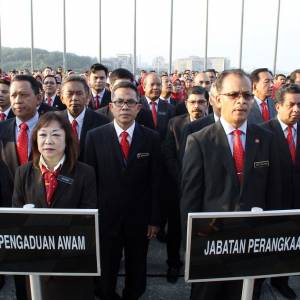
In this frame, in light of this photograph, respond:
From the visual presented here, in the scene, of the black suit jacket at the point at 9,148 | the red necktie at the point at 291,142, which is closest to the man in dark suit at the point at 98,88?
the black suit jacket at the point at 9,148

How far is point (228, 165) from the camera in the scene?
8.29 feet

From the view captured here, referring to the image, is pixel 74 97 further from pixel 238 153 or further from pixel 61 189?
pixel 238 153

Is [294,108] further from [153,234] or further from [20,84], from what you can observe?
[20,84]

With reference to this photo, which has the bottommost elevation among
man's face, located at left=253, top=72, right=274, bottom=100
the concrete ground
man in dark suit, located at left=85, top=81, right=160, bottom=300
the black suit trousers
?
the concrete ground

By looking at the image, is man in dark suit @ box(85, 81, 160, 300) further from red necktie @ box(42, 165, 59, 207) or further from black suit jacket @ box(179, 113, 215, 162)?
red necktie @ box(42, 165, 59, 207)

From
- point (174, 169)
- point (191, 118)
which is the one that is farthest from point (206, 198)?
point (191, 118)

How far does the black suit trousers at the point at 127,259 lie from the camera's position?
325 centimetres

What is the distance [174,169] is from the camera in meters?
4.07

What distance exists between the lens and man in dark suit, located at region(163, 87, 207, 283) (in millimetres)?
4098

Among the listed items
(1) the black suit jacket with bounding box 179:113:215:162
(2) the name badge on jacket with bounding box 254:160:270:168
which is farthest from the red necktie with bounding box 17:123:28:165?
(2) the name badge on jacket with bounding box 254:160:270:168

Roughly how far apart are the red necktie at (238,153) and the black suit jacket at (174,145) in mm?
1481

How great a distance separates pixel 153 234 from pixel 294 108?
180 cm

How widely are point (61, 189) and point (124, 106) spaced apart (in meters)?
1.00

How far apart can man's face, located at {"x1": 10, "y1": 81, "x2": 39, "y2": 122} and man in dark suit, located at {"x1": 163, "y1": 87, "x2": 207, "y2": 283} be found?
1442mm
